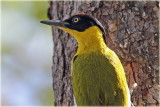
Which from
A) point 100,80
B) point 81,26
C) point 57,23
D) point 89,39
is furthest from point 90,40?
point 100,80

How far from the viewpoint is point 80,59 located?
447cm

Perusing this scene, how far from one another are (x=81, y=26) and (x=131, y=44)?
0.68 metres

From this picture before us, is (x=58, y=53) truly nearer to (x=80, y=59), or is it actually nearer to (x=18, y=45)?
(x=80, y=59)

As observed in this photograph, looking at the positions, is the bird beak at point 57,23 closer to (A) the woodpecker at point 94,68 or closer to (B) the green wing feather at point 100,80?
(A) the woodpecker at point 94,68

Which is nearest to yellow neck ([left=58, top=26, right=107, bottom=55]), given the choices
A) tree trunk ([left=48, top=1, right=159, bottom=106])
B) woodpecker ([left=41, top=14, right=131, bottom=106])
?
woodpecker ([left=41, top=14, right=131, bottom=106])

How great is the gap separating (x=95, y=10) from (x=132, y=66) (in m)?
0.88

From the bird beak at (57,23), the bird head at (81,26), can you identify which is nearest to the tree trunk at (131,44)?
the bird head at (81,26)

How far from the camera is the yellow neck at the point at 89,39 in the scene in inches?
181

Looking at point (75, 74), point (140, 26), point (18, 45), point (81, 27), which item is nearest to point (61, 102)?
point (75, 74)

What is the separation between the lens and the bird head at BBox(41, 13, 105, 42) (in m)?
4.58

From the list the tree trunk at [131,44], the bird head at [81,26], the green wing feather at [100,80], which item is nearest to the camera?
the green wing feather at [100,80]

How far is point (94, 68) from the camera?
4.27m

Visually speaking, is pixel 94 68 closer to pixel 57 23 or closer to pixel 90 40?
pixel 90 40

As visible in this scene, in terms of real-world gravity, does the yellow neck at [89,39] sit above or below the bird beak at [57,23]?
below
